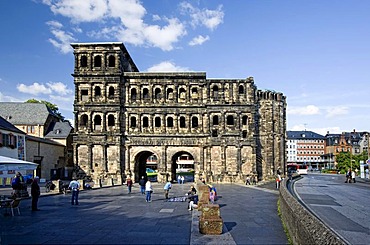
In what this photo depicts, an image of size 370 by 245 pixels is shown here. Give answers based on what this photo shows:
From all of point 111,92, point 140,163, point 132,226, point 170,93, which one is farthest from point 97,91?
point 132,226

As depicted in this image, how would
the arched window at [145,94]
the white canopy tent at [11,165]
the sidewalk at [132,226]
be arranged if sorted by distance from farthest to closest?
the arched window at [145,94], the white canopy tent at [11,165], the sidewalk at [132,226]

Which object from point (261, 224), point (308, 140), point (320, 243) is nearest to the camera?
point (320, 243)

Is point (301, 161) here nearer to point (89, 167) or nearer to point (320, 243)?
point (89, 167)

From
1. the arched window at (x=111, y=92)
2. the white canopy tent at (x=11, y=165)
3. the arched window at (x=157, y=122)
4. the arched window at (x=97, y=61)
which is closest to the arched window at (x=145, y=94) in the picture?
the arched window at (x=157, y=122)

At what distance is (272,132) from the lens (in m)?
52.8

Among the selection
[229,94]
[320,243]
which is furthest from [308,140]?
[320,243]

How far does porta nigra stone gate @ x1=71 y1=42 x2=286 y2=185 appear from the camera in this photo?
1777 inches

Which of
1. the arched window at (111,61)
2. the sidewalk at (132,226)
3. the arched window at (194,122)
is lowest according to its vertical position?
the sidewalk at (132,226)

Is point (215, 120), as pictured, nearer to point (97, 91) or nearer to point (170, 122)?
point (170, 122)

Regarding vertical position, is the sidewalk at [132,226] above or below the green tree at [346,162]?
above

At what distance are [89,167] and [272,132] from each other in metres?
28.0

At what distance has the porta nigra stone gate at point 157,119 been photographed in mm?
45125

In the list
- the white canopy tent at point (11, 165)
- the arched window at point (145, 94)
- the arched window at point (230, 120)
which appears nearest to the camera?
the white canopy tent at point (11, 165)

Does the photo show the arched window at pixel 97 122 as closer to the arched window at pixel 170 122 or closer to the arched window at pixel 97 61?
the arched window at pixel 97 61
